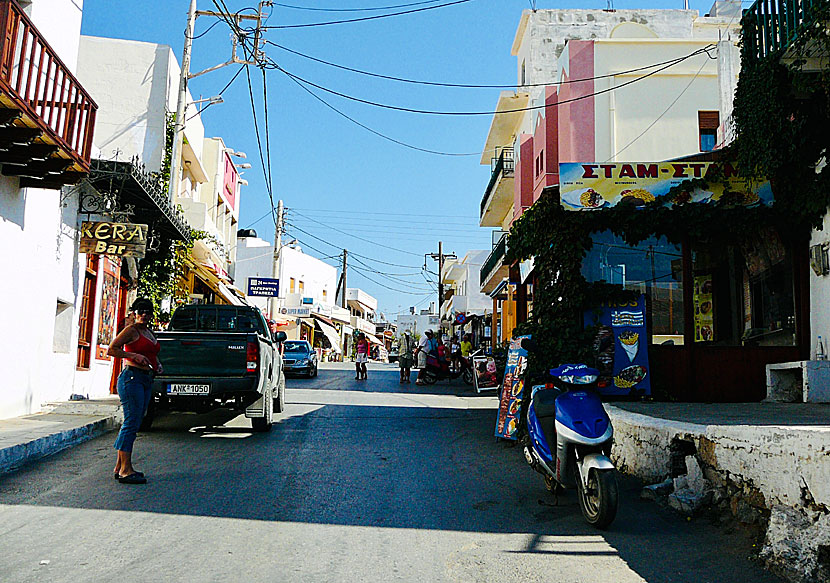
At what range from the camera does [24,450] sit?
830cm

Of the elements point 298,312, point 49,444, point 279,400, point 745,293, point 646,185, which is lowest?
point 49,444

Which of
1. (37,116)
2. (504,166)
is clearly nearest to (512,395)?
(37,116)

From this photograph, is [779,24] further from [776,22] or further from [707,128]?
[707,128]

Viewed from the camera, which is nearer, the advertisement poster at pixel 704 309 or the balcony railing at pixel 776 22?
the balcony railing at pixel 776 22

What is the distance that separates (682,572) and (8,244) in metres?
10.2

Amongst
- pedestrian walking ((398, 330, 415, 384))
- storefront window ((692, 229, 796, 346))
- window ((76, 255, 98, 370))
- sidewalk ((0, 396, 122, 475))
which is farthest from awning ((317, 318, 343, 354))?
storefront window ((692, 229, 796, 346))

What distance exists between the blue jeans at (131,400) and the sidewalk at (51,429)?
4.63 ft

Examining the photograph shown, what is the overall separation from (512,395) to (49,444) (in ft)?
18.9

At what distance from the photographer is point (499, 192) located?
105 feet

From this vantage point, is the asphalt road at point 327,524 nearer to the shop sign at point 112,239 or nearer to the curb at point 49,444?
the curb at point 49,444

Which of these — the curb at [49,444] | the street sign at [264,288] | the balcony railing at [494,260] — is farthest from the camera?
the street sign at [264,288]

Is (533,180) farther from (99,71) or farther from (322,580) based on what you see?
(322,580)

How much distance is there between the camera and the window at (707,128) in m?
23.5

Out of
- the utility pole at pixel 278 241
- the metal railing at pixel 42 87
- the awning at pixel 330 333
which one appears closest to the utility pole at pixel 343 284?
the awning at pixel 330 333
